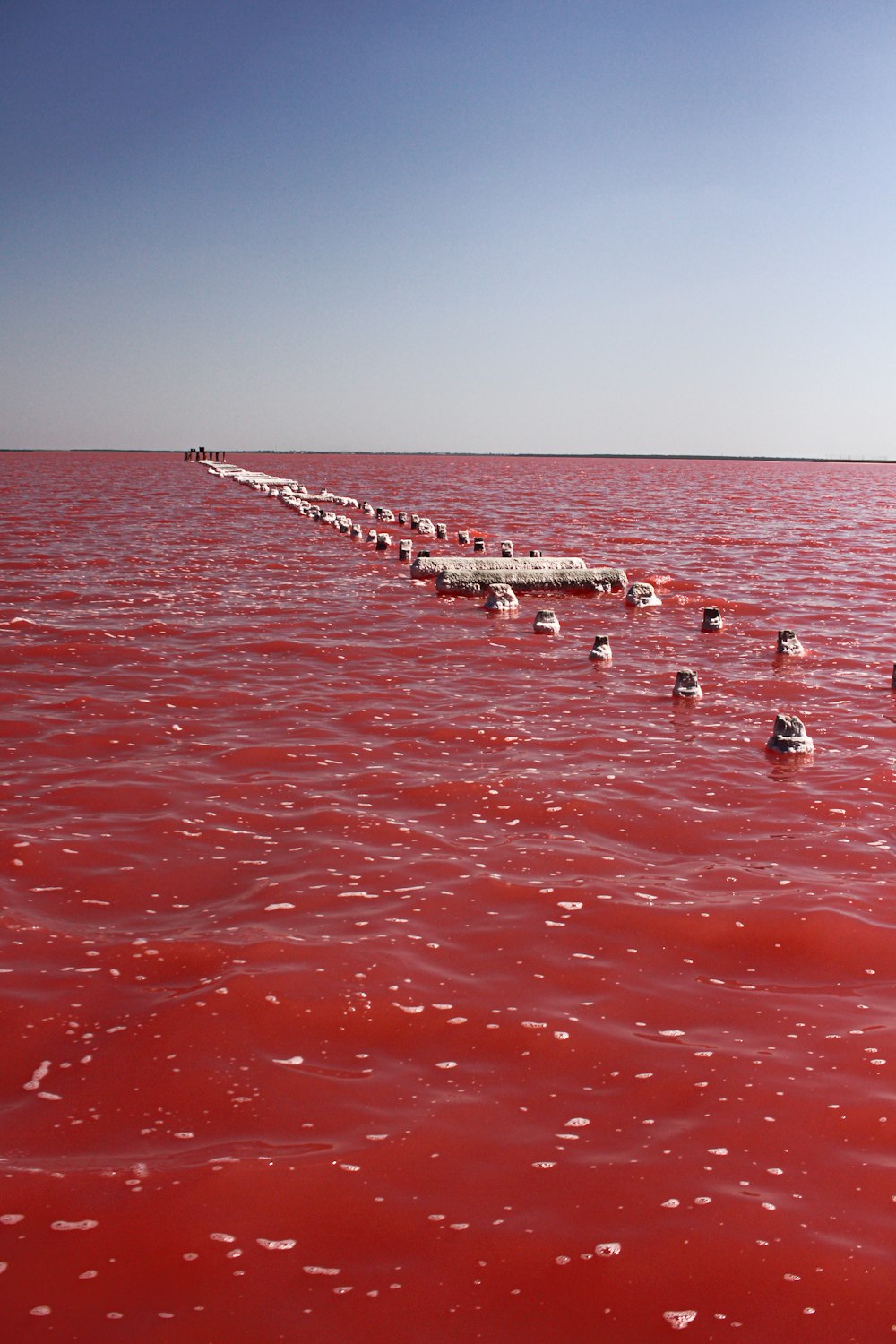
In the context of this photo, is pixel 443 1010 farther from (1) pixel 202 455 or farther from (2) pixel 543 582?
(1) pixel 202 455

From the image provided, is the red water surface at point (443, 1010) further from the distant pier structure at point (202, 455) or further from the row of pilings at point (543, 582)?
the distant pier structure at point (202, 455)

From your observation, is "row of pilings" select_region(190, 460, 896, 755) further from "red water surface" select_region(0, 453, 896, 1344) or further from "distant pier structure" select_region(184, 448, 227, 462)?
"distant pier structure" select_region(184, 448, 227, 462)

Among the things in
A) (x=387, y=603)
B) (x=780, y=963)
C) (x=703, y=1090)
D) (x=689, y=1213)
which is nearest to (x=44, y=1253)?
(x=689, y=1213)

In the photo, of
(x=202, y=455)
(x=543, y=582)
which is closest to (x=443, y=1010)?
(x=543, y=582)

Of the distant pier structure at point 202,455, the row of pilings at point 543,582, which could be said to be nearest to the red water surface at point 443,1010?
the row of pilings at point 543,582

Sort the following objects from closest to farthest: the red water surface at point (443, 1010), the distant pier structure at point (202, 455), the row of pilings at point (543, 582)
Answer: the red water surface at point (443, 1010) → the row of pilings at point (543, 582) → the distant pier structure at point (202, 455)

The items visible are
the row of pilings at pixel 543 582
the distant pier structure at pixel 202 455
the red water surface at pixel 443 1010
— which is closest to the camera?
the red water surface at pixel 443 1010

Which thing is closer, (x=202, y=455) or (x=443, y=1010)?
(x=443, y=1010)

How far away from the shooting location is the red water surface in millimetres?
2824

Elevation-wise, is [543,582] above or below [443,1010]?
above

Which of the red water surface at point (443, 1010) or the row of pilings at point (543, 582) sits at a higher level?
the row of pilings at point (543, 582)

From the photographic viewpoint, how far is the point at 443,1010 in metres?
4.19

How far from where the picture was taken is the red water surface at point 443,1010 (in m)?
2.82

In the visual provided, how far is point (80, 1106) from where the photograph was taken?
3.54 meters
